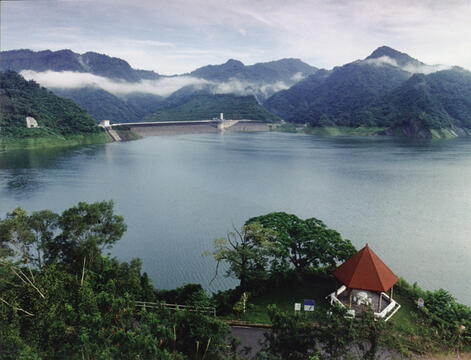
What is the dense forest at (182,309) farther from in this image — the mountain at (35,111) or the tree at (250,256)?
the mountain at (35,111)

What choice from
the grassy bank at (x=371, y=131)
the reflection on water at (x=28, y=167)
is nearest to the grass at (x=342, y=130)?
the grassy bank at (x=371, y=131)

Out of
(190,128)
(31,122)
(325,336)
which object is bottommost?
(325,336)

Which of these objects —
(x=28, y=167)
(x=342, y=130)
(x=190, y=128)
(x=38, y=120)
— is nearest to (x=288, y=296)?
(x=28, y=167)

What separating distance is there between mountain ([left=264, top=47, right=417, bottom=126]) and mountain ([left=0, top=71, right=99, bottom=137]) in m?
68.2

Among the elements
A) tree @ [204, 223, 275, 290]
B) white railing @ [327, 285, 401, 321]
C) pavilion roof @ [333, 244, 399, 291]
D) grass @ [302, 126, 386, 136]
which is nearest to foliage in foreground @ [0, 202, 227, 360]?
tree @ [204, 223, 275, 290]

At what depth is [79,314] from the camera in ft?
24.7

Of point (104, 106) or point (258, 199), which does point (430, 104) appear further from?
point (104, 106)

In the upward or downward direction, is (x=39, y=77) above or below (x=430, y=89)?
above

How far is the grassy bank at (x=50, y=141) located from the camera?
56.4m

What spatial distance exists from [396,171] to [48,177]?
36592mm

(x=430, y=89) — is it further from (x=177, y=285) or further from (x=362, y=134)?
(x=177, y=285)

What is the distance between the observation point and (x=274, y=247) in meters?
11.9

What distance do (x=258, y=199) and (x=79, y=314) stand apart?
19.0m

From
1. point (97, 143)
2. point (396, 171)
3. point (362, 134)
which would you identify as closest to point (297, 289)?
point (396, 171)
